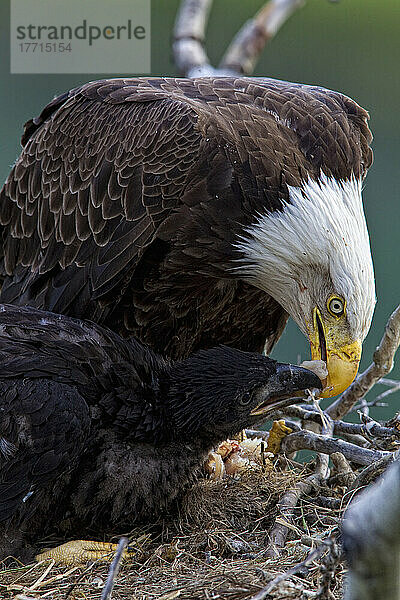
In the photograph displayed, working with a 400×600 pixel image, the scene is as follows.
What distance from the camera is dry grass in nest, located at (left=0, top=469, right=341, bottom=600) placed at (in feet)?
9.05

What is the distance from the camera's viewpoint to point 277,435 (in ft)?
13.9

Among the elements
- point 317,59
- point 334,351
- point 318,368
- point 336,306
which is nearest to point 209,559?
point 318,368

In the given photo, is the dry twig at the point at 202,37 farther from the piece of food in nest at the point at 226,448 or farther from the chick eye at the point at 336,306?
the piece of food in nest at the point at 226,448

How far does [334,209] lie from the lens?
367 centimetres

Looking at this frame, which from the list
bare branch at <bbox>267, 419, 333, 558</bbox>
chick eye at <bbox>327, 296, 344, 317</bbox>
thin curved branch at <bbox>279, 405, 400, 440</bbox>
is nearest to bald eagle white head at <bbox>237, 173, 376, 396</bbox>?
chick eye at <bbox>327, 296, 344, 317</bbox>

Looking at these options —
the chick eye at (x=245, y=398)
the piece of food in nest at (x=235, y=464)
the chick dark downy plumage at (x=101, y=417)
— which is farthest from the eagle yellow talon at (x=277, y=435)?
the chick eye at (x=245, y=398)

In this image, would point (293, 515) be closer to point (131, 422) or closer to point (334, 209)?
point (131, 422)

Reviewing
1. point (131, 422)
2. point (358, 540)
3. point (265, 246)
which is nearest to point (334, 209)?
point (265, 246)

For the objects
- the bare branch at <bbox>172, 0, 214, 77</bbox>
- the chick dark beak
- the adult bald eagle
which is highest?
the bare branch at <bbox>172, 0, 214, 77</bbox>

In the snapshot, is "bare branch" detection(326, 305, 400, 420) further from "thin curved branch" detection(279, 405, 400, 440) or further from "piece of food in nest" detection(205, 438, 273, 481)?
"piece of food in nest" detection(205, 438, 273, 481)

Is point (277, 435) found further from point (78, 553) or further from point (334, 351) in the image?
point (78, 553)

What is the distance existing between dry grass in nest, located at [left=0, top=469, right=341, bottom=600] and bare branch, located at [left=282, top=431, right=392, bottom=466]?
135 millimetres

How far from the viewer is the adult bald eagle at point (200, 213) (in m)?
3.63

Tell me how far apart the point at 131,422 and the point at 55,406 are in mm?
409
